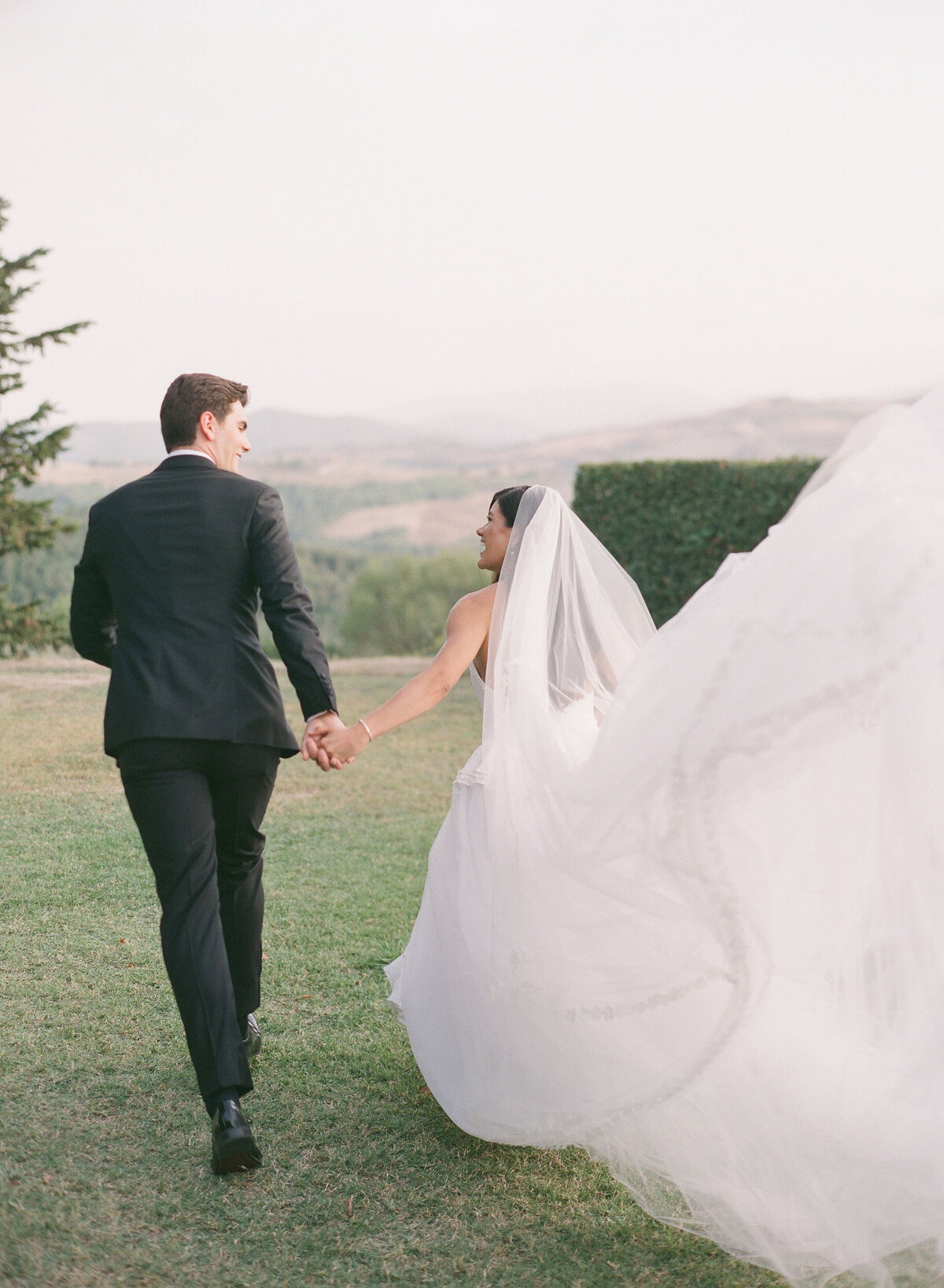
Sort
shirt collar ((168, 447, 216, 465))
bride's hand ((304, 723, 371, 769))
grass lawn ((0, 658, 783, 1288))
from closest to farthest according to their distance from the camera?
1. grass lawn ((0, 658, 783, 1288))
2. shirt collar ((168, 447, 216, 465))
3. bride's hand ((304, 723, 371, 769))

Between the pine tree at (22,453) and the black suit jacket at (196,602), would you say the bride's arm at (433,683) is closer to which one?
the black suit jacket at (196,602)

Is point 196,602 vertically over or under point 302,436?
under

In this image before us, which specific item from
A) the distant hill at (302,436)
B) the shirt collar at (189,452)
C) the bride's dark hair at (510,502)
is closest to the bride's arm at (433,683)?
the bride's dark hair at (510,502)

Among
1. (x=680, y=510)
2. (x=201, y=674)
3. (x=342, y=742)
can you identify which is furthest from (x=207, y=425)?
(x=680, y=510)

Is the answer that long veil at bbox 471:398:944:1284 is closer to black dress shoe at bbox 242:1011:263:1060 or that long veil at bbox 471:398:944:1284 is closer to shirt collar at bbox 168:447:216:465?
black dress shoe at bbox 242:1011:263:1060

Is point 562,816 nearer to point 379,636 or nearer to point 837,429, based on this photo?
point 379,636

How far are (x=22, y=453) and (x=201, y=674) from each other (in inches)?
395

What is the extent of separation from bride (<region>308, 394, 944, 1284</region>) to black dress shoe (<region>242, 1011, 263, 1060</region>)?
3.58 feet

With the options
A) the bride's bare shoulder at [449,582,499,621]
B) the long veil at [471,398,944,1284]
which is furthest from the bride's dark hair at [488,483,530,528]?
the long veil at [471,398,944,1284]

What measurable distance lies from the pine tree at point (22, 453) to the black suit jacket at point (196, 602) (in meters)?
9.44

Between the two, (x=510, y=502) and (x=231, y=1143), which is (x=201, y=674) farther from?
(x=231, y=1143)

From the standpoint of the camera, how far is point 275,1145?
2.99 m

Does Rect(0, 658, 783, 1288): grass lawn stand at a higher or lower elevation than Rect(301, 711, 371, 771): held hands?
lower

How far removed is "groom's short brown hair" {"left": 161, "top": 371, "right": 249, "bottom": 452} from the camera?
3.12 m
